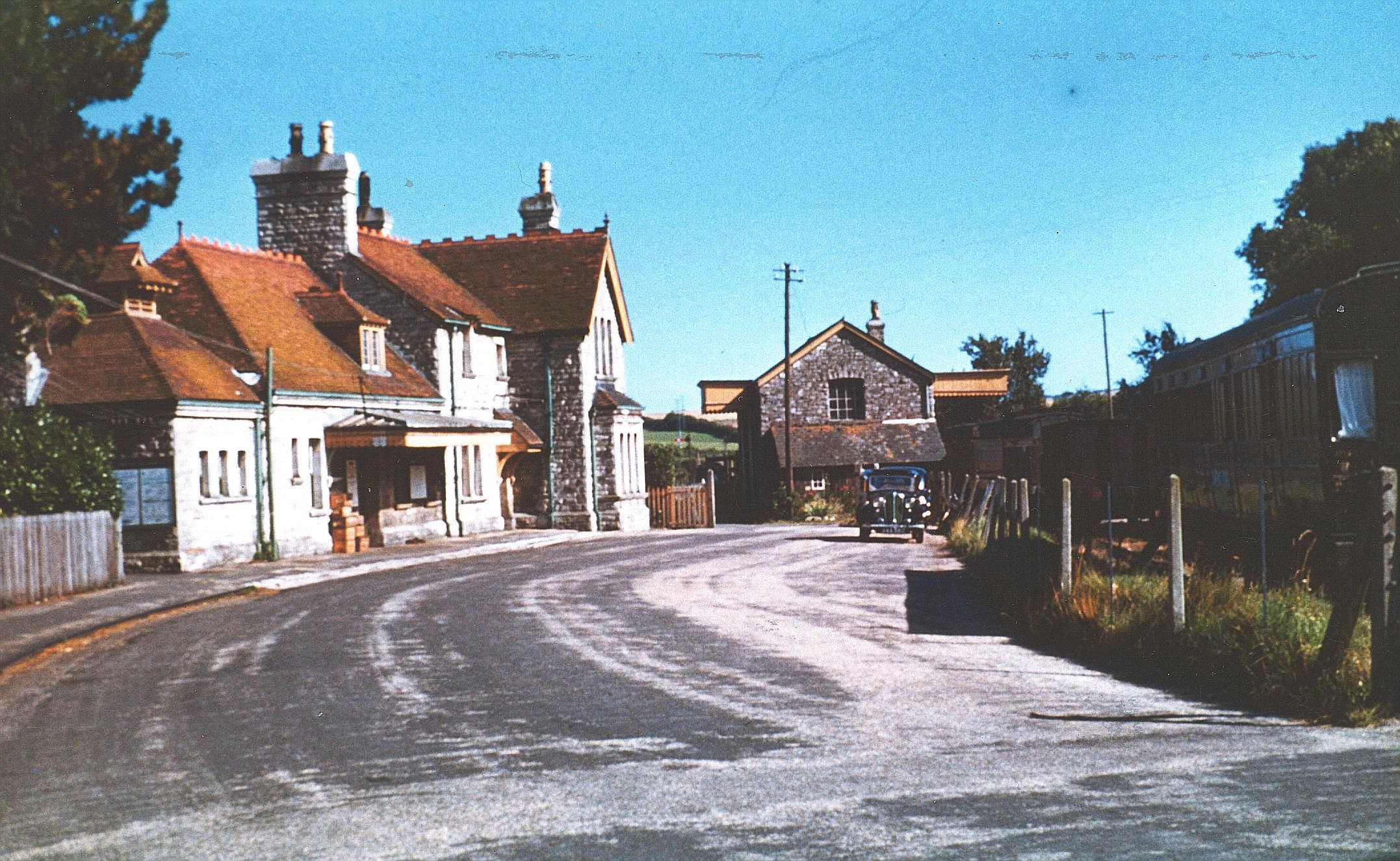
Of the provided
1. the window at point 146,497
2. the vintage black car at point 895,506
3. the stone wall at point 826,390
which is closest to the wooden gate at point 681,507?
the stone wall at point 826,390

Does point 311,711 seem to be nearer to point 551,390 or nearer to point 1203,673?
point 1203,673

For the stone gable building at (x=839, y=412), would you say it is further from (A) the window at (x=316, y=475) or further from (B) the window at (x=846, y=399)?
(A) the window at (x=316, y=475)

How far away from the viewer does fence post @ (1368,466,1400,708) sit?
28.4 ft

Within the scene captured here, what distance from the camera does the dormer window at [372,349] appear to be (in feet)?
114

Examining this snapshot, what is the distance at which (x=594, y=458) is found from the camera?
43.5 m

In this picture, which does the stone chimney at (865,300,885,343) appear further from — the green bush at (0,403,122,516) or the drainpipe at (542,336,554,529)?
the green bush at (0,403,122,516)

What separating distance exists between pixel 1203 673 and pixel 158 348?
22710mm

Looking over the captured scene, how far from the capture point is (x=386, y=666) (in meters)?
12.9

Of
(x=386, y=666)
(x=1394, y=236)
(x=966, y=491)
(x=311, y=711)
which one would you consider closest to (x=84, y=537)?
(x=386, y=666)

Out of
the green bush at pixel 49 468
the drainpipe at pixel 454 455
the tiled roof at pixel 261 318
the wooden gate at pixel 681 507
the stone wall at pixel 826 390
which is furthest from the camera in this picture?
the stone wall at pixel 826 390

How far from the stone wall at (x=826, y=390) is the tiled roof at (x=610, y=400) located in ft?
50.6

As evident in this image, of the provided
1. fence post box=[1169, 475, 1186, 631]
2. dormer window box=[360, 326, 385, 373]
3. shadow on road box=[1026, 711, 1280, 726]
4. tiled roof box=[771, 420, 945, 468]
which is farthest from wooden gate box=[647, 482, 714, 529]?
shadow on road box=[1026, 711, 1280, 726]

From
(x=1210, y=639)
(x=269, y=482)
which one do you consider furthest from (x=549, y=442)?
(x=1210, y=639)

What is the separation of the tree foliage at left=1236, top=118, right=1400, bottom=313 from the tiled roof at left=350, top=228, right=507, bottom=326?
26.6 meters
